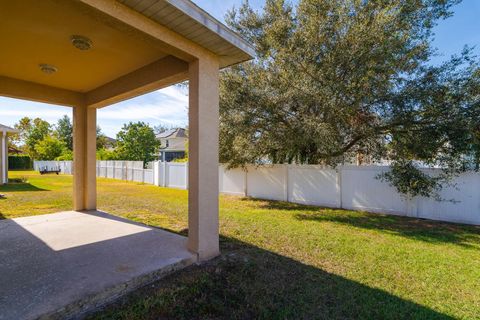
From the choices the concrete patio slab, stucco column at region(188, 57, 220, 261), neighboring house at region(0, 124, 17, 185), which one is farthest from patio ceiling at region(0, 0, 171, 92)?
neighboring house at region(0, 124, 17, 185)

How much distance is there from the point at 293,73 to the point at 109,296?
262 inches

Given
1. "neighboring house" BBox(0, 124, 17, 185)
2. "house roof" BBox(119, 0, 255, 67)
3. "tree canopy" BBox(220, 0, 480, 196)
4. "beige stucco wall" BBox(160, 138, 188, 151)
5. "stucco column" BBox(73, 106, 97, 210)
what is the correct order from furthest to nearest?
"beige stucco wall" BBox(160, 138, 188, 151) → "neighboring house" BBox(0, 124, 17, 185) → "stucco column" BBox(73, 106, 97, 210) → "tree canopy" BBox(220, 0, 480, 196) → "house roof" BBox(119, 0, 255, 67)

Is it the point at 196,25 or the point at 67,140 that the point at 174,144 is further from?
the point at 196,25

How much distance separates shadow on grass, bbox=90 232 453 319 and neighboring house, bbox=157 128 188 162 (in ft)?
99.9

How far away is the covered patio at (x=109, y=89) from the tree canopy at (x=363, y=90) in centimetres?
360

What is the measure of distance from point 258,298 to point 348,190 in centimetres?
629

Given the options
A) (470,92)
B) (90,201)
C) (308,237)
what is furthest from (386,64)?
(90,201)

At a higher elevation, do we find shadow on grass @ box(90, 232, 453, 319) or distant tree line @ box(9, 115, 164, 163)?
distant tree line @ box(9, 115, 164, 163)

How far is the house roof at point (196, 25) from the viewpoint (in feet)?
9.00

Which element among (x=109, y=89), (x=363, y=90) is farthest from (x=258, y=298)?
(x=363, y=90)

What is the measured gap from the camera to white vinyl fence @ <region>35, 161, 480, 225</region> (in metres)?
6.40

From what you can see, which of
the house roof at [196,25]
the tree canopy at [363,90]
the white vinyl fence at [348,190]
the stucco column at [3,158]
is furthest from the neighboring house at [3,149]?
the house roof at [196,25]

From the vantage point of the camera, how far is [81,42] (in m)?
3.58

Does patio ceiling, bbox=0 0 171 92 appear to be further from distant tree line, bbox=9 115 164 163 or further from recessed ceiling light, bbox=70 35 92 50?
distant tree line, bbox=9 115 164 163
